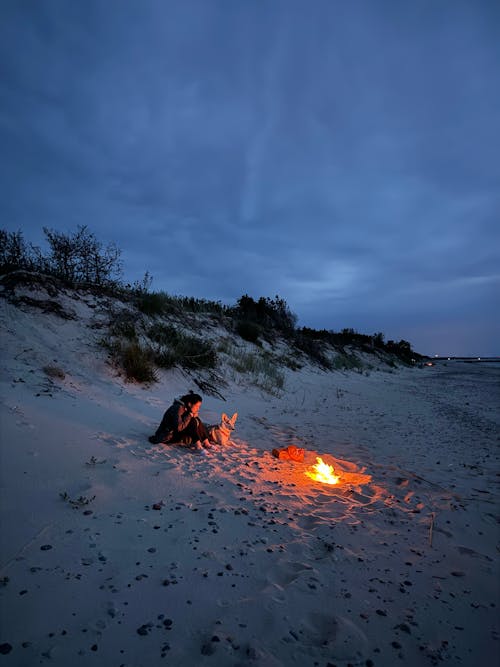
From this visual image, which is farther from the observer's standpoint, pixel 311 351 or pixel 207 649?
pixel 311 351

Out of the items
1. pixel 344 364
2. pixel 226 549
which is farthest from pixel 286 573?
pixel 344 364

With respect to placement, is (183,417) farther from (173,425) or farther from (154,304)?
(154,304)

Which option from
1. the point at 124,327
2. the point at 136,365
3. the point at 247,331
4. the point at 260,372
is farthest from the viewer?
the point at 247,331

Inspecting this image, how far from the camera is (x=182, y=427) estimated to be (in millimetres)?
4336

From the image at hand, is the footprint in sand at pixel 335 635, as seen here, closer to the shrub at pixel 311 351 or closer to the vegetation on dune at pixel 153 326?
the vegetation on dune at pixel 153 326

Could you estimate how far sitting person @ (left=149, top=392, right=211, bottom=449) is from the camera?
4262 millimetres

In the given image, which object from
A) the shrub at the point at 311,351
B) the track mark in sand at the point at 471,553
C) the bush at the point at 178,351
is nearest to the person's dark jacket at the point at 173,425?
the track mark in sand at the point at 471,553

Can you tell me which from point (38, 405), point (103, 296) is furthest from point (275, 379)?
point (38, 405)

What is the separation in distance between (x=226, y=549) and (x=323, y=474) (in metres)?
1.87

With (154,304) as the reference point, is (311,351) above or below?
below

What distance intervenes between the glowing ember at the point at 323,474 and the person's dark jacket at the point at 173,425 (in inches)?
66.8

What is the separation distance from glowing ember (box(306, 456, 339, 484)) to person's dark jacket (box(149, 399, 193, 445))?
1697 mm

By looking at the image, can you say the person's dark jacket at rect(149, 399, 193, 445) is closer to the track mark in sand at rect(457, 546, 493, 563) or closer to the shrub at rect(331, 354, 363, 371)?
the track mark in sand at rect(457, 546, 493, 563)

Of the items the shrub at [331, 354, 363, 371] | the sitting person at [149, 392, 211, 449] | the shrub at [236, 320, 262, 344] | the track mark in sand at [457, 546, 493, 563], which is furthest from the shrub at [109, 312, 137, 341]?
the shrub at [331, 354, 363, 371]
